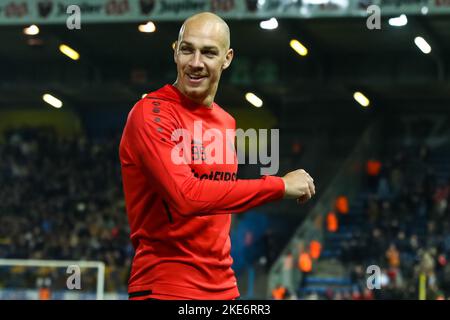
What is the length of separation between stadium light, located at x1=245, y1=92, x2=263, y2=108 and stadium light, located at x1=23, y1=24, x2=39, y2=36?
6300mm

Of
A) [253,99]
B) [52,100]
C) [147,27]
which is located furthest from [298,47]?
[52,100]

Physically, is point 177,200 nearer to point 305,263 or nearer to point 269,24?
point 269,24

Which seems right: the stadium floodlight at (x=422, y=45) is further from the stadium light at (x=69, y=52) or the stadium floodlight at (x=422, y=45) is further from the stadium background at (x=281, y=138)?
the stadium light at (x=69, y=52)

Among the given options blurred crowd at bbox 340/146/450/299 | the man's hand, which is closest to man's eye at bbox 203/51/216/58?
the man's hand

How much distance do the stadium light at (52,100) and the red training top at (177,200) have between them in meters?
29.4

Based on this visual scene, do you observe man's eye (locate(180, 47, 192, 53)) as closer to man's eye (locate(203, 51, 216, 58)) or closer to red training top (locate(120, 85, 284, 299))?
man's eye (locate(203, 51, 216, 58))

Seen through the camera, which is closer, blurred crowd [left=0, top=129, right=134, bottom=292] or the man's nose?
the man's nose

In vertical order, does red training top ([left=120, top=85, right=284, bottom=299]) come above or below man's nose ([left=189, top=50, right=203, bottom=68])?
below

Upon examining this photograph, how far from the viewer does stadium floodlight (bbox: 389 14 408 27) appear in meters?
24.5

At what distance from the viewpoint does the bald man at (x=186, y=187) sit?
4133 millimetres

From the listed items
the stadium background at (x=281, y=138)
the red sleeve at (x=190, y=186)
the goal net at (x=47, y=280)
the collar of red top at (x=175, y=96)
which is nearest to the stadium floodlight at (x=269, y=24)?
the stadium background at (x=281, y=138)

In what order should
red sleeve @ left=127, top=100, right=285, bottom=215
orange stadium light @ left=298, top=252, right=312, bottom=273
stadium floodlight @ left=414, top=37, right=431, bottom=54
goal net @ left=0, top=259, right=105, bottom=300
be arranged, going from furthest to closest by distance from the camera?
orange stadium light @ left=298, top=252, right=312, bottom=273, stadium floodlight @ left=414, top=37, right=431, bottom=54, goal net @ left=0, top=259, right=105, bottom=300, red sleeve @ left=127, top=100, right=285, bottom=215

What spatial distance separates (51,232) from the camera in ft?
98.5

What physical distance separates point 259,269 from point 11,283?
7737 millimetres
